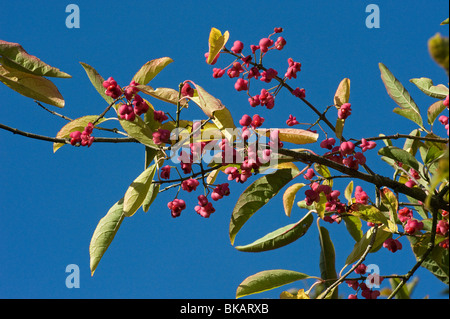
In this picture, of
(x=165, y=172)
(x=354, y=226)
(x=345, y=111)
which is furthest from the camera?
(x=354, y=226)

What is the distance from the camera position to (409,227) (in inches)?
79.5

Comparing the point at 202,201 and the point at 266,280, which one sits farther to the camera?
the point at 266,280

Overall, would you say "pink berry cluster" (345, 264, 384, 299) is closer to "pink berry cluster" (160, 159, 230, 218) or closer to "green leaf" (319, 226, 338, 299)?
"green leaf" (319, 226, 338, 299)

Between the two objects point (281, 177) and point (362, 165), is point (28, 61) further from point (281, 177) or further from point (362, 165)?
point (362, 165)

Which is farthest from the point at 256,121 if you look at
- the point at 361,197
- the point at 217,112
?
the point at 361,197

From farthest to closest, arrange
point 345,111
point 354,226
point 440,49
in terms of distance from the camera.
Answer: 1. point 354,226
2. point 345,111
3. point 440,49

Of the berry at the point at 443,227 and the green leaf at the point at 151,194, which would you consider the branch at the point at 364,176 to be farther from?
the green leaf at the point at 151,194

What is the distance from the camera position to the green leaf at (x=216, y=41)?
1.98 m

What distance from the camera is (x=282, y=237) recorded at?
212 centimetres

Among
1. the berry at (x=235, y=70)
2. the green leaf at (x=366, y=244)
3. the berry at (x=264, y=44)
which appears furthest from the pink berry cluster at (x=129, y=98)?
the green leaf at (x=366, y=244)

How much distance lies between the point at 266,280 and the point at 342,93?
32.2 inches

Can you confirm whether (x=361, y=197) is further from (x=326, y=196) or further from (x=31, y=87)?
(x=31, y=87)
